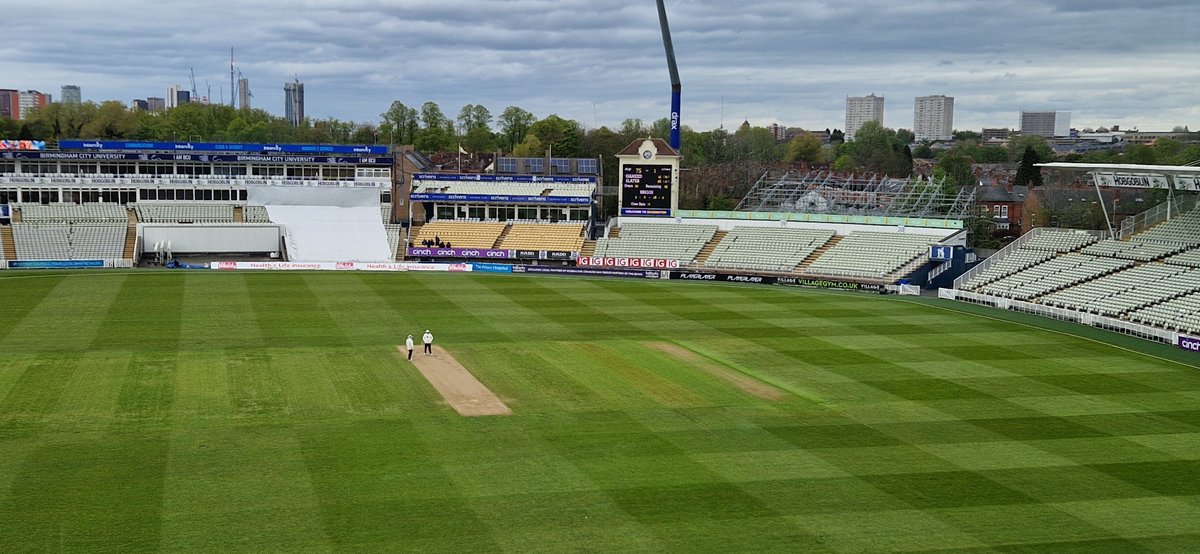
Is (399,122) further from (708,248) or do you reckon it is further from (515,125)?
(708,248)

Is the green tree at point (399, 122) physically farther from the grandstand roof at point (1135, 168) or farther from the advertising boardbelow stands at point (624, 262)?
the grandstand roof at point (1135, 168)

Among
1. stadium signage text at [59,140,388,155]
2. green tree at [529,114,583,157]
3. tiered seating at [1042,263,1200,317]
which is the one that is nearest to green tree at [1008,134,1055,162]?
green tree at [529,114,583,157]

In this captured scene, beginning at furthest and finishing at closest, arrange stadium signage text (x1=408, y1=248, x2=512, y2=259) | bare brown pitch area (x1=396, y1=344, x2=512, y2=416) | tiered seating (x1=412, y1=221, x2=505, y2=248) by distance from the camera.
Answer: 1. tiered seating (x1=412, y1=221, x2=505, y2=248)
2. stadium signage text (x1=408, y1=248, x2=512, y2=259)
3. bare brown pitch area (x1=396, y1=344, x2=512, y2=416)

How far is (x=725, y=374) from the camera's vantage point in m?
30.0

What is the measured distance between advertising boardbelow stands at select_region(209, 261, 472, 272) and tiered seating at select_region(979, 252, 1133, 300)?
28525mm

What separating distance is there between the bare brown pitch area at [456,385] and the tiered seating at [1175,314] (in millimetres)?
25396

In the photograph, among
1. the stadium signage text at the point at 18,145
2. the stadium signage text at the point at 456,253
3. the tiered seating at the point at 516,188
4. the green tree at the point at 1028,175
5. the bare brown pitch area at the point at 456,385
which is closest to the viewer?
the bare brown pitch area at the point at 456,385

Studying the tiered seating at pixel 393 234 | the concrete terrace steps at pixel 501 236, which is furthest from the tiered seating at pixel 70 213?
the concrete terrace steps at pixel 501 236

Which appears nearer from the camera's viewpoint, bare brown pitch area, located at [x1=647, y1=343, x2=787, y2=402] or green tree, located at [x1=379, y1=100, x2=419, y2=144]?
bare brown pitch area, located at [x1=647, y1=343, x2=787, y2=402]

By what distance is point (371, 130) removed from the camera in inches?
4700

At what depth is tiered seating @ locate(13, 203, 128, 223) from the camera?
2462 inches

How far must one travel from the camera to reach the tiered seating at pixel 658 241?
199 feet

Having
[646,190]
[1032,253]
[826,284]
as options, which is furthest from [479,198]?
[1032,253]

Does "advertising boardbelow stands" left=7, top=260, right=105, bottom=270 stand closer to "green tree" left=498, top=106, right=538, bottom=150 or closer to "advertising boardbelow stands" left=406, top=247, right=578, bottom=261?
"advertising boardbelow stands" left=406, top=247, right=578, bottom=261
